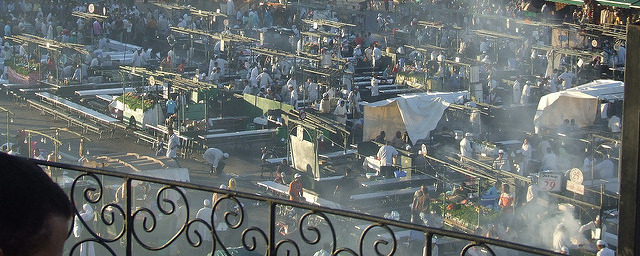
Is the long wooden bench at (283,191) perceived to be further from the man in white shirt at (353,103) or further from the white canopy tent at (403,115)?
the man in white shirt at (353,103)

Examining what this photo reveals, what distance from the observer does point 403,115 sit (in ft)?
65.5

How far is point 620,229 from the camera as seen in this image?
306 centimetres

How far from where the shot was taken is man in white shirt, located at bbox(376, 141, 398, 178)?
703 inches

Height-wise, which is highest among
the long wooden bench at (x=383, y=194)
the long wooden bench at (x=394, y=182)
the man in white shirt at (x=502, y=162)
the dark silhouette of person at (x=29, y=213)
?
the dark silhouette of person at (x=29, y=213)

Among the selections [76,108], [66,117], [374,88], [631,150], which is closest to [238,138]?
[66,117]

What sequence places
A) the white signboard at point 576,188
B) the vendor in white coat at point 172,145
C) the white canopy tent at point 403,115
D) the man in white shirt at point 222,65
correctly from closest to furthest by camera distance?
the white signboard at point 576,188
the vendor in white coat at point 172,145
the white canopy tent at point 403,115
the man in white shirt at point 222,65

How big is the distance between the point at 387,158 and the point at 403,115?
2246 mm

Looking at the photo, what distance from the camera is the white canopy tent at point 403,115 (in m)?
20.0

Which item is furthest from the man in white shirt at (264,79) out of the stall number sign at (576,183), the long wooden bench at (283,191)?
the stall number sign at (576,183)

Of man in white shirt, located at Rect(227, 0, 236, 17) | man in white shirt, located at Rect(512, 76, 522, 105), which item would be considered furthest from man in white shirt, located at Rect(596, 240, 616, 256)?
man in white shirt, located at Rect(227, 0, 236, 17)

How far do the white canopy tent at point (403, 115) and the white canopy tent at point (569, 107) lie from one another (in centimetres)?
260

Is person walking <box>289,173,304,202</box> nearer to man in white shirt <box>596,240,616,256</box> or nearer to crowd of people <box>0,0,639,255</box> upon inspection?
crowd of people <box>0,0,639,255</box>

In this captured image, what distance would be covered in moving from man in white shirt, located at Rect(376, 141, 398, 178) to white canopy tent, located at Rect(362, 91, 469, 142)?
1.93 metres

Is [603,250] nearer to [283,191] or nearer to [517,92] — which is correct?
[283,191]
